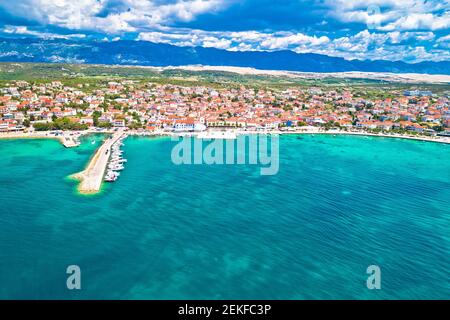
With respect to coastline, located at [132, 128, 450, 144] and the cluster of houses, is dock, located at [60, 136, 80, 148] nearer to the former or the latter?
the cluster of houses

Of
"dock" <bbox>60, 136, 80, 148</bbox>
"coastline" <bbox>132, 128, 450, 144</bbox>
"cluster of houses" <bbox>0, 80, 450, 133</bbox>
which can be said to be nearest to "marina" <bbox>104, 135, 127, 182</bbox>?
"dock" <bbox>60, 136, 80, 148</bbox>

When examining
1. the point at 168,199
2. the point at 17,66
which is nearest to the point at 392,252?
the point at 168,199

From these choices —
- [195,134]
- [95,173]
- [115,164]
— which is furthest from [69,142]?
[195,134]

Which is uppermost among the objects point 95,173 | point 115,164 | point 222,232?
point 115,164

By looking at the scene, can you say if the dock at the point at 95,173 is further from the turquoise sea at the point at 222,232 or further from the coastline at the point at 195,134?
the coastline at the point at 195,134

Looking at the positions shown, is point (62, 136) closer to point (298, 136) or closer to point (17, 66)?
point (298, 136)

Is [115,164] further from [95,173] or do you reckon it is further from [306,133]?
[306,133]

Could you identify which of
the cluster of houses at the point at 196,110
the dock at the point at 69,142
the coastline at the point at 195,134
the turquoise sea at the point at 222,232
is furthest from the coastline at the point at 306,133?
the turquoise sea at the point at 222,232
